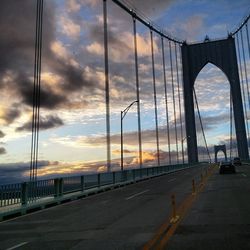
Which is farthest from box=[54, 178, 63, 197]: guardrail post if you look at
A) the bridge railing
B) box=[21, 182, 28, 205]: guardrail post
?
box=[21, 182, 28, 205]: guardrail post

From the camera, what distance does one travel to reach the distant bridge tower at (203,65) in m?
136

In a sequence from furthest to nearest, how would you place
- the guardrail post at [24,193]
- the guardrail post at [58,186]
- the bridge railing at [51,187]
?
the guardrail post at [58,186], the guardrail post at [24,193], the bridge railing at [51,187]

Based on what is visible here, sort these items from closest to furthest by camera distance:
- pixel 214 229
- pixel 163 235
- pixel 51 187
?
pixel 163 235
pixel 214 229
pixel 51 187

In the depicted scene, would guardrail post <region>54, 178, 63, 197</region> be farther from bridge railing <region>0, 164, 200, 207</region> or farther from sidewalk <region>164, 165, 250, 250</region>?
sidewalk <region>164, 165, 250, 250</region>

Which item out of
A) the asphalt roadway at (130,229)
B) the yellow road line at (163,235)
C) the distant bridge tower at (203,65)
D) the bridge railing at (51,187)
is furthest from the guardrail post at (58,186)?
the distant bridge tower at (203,65)

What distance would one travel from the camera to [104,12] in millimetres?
58719

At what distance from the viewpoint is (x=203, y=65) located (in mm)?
148250

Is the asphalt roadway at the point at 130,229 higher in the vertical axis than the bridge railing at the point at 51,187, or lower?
lower

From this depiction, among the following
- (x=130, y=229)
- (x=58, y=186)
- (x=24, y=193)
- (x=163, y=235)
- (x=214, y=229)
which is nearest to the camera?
(x=163, y=235)

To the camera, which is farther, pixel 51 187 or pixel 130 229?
pixel 51 187

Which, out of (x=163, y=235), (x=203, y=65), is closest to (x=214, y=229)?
(x=163, y=235)

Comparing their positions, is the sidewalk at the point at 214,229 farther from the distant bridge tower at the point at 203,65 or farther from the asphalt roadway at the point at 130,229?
the distant bridge tower at the point at 203,65

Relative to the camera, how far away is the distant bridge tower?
136 m

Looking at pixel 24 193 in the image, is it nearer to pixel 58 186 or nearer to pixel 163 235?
pixel 58 186
